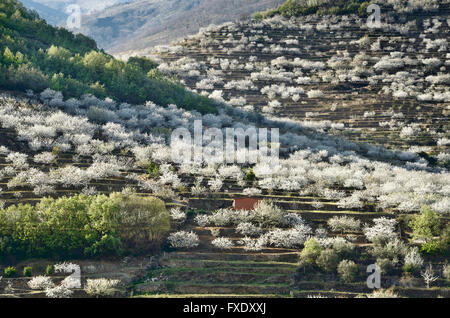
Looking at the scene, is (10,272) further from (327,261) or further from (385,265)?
(385,265)

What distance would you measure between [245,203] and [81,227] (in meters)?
13.3

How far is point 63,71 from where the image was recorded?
204 ft

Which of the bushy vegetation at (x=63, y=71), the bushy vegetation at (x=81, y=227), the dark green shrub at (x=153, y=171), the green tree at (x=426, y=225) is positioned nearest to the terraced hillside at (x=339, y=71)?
the bushy vegetation at (x=63, y=71)

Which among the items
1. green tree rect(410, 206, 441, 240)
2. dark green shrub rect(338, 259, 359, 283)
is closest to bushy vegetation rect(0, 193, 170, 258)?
dark green shrub rect(338, 259, 359, 283)

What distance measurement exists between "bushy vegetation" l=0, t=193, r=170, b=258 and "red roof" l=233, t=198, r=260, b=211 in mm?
7101

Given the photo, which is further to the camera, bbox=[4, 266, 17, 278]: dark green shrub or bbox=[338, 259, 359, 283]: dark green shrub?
bbox=[338, 259, 359, 283]: dark green shrub

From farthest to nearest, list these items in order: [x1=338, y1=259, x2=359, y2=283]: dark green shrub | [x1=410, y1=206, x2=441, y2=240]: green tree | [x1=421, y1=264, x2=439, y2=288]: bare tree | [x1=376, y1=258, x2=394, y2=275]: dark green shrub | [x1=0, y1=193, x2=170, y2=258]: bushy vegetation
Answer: [x1=410, y1=206, x2=441, y2=240]: green tree
[x1=376, y1=258, x2=394, y2=275]: dark green shrub
[x1=0, y1=193, x2=170, y2=258]: bushy vegetation
[x1=338, y1=259, x2=359, y2=283]: dark green shrub
[x1=421, y1=264, x2=439, y2=288]: bare tree

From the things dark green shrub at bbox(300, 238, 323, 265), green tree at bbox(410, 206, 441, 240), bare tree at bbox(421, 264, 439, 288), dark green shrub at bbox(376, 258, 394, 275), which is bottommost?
bare tree at bbox(421, 264, 439, 288)

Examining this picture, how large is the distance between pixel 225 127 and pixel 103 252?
1446 inches

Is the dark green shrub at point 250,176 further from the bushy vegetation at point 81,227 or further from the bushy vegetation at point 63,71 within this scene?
the bushy vegetation at point 63,71

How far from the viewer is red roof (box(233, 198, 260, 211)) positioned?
34688mm

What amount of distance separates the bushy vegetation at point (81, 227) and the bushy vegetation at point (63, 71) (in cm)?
2921

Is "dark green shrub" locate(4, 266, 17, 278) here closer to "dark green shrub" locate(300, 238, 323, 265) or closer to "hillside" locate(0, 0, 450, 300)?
"hillside" locate(0, 0, 450, 300)

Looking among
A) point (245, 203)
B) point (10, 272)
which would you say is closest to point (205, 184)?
point (245, 203)
